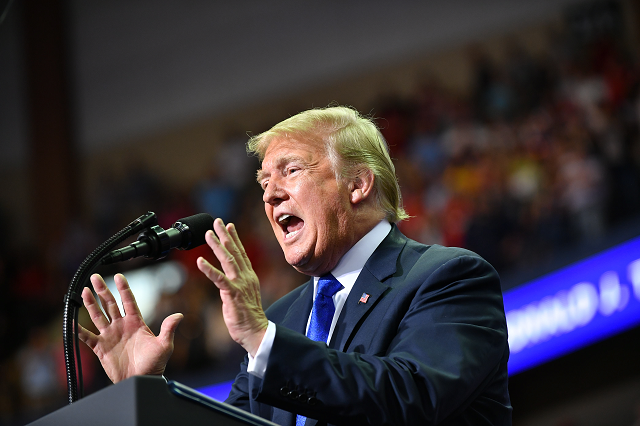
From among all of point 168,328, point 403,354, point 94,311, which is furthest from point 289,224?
point 403,354

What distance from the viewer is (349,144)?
2.27 metres

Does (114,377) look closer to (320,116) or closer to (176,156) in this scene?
(320,116)

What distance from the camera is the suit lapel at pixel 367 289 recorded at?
1.86 m

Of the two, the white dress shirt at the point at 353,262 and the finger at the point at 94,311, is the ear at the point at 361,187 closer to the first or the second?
the white dress shirt at the point at 353,262

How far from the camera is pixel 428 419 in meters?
1.51

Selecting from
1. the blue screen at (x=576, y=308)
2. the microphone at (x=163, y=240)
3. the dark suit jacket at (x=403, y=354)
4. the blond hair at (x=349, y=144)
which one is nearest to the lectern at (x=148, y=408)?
the dark suit jacket at (x=403, y=354)

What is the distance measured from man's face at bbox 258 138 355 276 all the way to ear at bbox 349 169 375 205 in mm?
26

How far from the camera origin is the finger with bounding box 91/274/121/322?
190 cm

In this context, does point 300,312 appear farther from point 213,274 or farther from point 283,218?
point 213,274

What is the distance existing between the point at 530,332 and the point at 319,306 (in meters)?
3.35

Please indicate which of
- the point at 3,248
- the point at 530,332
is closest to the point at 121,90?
the point at 3,248

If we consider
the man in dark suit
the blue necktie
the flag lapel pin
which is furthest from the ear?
the flag lapel pin

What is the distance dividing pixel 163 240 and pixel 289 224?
630mm

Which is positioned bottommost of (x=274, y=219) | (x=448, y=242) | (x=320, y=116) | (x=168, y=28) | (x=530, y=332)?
(x=530, y=332)
